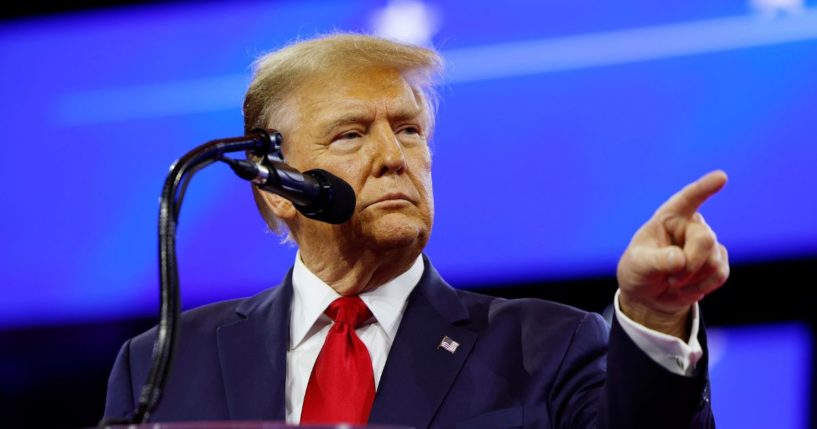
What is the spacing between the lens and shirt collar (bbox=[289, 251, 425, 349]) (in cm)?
243

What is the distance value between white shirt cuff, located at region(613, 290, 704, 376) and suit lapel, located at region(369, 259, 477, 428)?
1.72ft

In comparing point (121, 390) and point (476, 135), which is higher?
point (476, 135)

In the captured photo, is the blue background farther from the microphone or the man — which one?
the microphone

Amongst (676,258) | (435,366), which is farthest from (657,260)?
(435,366)

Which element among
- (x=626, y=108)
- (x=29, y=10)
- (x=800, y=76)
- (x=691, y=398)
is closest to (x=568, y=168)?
(x=626, y=108)

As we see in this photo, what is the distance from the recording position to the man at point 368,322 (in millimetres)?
2236

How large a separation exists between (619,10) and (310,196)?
1.75 m

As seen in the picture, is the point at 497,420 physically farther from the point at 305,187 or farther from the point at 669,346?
the point at 305,187

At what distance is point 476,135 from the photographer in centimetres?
344

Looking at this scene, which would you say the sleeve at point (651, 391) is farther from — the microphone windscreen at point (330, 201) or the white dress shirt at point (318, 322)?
the white dress shirt at point (318, 322)

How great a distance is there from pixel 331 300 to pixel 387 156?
0.33 metres

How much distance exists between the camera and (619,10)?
132 inches

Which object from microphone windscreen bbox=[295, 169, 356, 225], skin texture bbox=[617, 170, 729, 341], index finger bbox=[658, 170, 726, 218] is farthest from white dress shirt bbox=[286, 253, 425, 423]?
index finger bbox=[658, 170, 726, 218]

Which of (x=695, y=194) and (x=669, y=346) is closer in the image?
(x=695, y=194)
